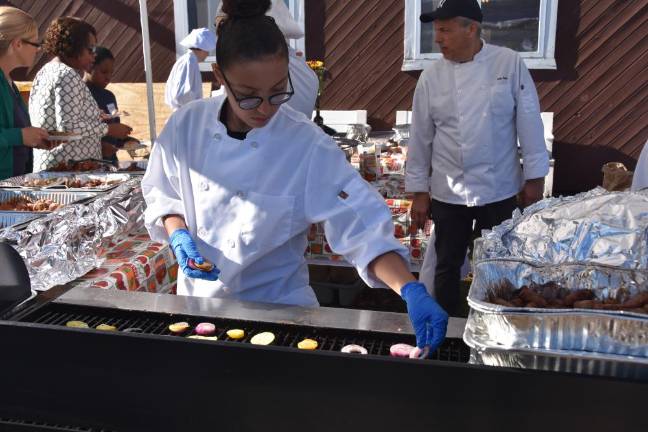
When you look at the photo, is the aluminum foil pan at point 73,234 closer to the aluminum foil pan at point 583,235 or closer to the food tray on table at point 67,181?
the food tray on table at point 67,181

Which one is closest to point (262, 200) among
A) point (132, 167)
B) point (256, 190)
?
point (256, 190)

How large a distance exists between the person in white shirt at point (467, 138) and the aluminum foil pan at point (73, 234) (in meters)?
1.37

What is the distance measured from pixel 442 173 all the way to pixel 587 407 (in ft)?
6.90

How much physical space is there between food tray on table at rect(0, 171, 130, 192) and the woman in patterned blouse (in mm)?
249

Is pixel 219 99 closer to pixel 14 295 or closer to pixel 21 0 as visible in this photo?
pixel 14 295

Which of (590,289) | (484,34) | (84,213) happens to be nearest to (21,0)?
(484,34)

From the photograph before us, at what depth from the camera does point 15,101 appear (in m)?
2.88

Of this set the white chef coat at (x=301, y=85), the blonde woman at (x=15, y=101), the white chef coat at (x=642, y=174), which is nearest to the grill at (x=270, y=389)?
the white chef coat at (x=642, y=174)

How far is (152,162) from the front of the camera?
1556 mm

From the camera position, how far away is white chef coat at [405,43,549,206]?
2689 mm

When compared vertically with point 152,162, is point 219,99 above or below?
above

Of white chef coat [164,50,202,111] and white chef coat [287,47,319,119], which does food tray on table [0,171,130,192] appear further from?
white chef coat [164,50,202,111]

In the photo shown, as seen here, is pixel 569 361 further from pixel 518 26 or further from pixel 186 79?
pixel 518 26

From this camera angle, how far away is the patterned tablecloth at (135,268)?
188 centimetres
